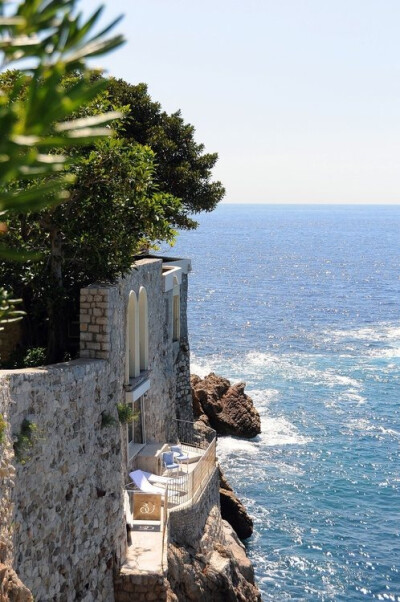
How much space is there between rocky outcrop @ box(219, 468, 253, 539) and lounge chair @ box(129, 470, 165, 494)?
940cm

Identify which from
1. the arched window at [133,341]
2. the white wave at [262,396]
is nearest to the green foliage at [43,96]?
the arched window at [133,341]

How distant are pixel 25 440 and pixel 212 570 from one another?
10646 millimetres

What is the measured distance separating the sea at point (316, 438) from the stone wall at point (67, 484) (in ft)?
42.4

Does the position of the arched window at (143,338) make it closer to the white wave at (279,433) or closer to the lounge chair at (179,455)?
the lounge chair at (179,455)

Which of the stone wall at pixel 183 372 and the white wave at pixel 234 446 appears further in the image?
the white wave at pixel 234 446

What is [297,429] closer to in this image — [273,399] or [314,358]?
[273,399]

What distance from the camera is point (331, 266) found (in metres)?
152

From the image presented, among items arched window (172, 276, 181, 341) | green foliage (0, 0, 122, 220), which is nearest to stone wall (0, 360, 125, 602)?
green foliage (0, 0, 122, 220)

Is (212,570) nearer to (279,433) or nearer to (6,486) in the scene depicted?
(6,486)

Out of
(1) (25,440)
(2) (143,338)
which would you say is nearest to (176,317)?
(2) (143,338)

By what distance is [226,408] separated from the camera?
1718 inches

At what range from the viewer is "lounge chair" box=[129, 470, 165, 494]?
21.2 meters

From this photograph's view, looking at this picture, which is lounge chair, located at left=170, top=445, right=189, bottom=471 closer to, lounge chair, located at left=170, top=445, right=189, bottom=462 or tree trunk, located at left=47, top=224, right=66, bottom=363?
lounge chair, located at left=170, top=445, right=189, bottom=462

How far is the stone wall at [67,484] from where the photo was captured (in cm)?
1309
